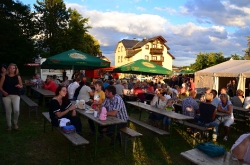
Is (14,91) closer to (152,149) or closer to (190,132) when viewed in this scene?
(152,149)

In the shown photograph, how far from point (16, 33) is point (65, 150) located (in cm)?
2275

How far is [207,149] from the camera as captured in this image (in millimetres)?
2916

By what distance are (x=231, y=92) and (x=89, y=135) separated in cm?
1379

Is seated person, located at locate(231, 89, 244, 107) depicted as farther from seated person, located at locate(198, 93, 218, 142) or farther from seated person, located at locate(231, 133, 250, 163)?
seated person, located at locate(231, 133, 250, 163)

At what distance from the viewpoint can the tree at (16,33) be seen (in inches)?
918

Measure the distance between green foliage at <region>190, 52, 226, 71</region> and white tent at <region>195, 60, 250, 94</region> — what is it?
37.5ft

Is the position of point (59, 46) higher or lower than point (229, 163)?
higher

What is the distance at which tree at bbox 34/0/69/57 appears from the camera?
3403 cm

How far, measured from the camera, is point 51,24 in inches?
1347

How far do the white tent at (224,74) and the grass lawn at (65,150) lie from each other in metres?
9.31

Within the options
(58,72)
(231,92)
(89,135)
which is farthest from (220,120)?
(58,72)

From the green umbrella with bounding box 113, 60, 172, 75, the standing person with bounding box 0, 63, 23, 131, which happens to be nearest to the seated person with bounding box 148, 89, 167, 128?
the standing person with bounding box 0, 63, 23, 131

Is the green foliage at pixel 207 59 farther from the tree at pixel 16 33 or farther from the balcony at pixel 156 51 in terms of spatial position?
the tree at pixel 16 33

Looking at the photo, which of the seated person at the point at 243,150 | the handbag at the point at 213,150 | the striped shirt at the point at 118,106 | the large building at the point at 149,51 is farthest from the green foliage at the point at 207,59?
the seated person at the point at 243,150
